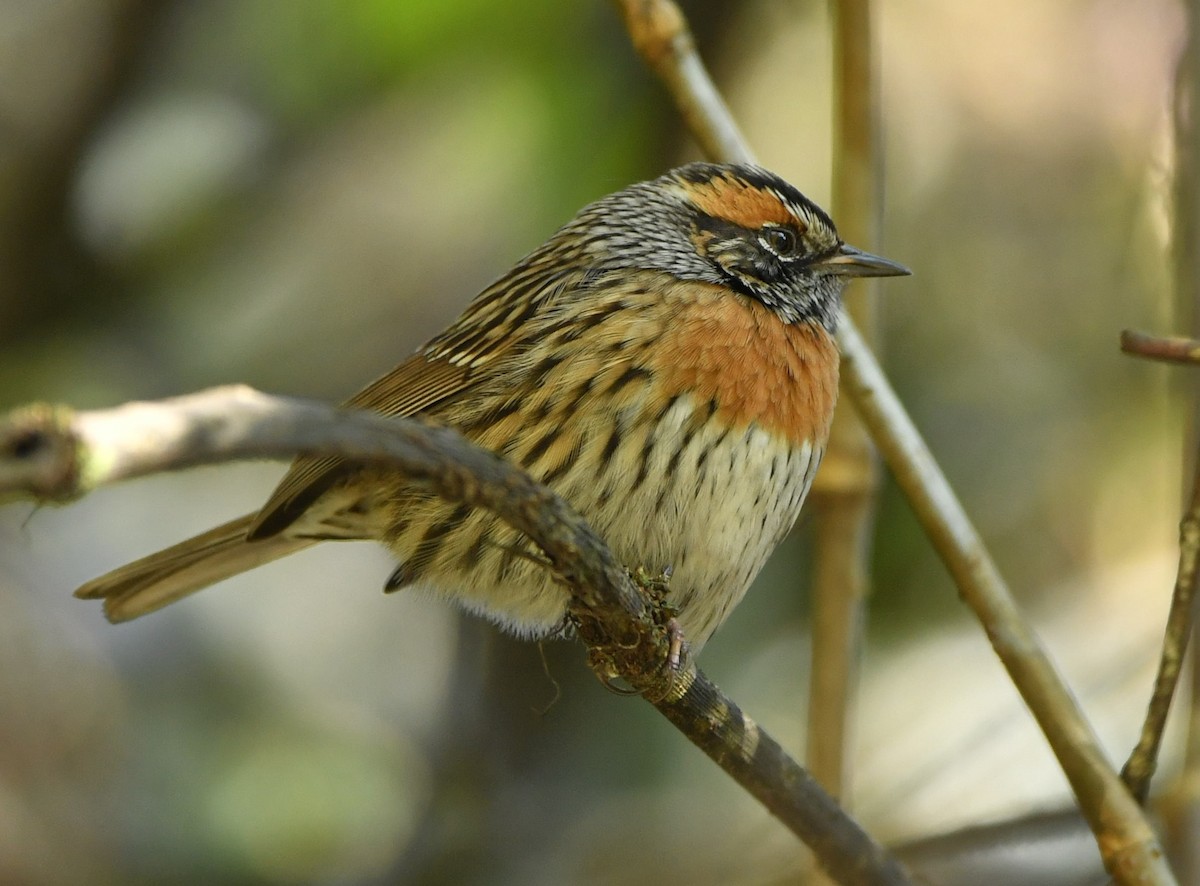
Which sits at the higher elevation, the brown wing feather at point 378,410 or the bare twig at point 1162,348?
the bare twig at point 1162,348

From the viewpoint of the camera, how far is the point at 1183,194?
3625mm

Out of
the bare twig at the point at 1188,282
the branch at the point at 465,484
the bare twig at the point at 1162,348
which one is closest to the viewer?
the branch at the point at 465,484

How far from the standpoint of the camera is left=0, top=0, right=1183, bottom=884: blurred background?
211 inches

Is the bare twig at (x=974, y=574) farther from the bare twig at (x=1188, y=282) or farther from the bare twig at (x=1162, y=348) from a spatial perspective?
the bare twig at (x=1162, y=348)

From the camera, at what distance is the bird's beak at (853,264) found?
13.0ft

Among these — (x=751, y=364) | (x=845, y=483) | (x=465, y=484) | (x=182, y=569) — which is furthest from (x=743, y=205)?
(x=465, y=484)

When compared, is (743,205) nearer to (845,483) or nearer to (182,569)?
(845,483)

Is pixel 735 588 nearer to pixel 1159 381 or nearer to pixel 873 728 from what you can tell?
pixel 873 728

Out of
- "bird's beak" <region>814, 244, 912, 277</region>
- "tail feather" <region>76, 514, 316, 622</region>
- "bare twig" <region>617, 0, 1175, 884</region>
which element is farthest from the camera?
A: "bird's beak" <region>814, 244, 912, 277</region>

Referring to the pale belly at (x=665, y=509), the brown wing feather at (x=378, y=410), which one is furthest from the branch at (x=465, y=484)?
the brown wing feather at (x=378, y=410)

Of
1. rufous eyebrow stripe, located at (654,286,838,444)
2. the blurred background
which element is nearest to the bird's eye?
rufous eyebrow stripe, located at (654,286,838,444)

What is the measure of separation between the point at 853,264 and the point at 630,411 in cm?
95

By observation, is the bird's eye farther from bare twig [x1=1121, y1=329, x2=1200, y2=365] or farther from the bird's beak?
bare twig [x1=1121, y1=329, x2=1200, y2=365]

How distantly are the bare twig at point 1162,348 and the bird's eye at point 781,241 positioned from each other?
5.06ft
